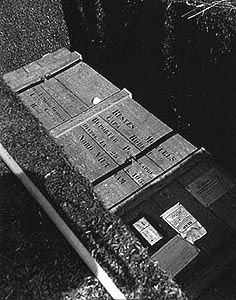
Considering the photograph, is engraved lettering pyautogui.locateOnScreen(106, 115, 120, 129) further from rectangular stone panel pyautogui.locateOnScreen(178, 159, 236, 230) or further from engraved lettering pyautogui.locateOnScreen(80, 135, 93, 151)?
rectangular stone panel pyautogui.locateOnScreen(178, 159, 236, 230)

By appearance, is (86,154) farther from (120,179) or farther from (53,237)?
(53,237)

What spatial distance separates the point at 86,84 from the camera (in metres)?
5.01

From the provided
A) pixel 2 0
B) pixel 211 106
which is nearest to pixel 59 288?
pixel 211 106

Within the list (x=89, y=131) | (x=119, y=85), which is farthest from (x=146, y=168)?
(x=119, y=85)

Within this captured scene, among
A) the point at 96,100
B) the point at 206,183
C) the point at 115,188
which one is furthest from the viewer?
the point at 96,100

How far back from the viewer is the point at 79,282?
2.77 metres

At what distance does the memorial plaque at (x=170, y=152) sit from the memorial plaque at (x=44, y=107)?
854mm

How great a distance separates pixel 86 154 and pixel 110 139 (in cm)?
23

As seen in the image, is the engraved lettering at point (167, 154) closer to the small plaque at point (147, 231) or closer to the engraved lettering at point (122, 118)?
the engraved lettering at point (122, 118)

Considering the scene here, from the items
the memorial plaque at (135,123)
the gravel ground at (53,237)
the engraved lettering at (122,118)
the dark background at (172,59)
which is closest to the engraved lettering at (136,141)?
the memorial plaque at (135,123)

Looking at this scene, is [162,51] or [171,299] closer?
[171,299]

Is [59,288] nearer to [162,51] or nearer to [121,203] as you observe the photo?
[121,203]

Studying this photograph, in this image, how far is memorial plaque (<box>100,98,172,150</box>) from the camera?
4445 millimetres

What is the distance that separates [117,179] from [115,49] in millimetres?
1828
